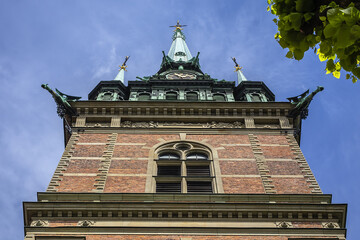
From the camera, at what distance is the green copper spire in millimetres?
41844

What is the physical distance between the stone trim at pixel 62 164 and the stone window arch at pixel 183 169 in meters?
3.26

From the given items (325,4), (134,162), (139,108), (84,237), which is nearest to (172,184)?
(134,162)

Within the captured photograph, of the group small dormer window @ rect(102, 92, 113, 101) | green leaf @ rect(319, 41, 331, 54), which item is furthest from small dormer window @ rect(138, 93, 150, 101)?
green leaf @ rect(319, 41, 331, 54)

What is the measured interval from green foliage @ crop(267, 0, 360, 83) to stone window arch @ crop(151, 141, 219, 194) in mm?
12065

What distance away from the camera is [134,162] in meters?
18.9

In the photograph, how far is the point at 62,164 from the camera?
18453 mm

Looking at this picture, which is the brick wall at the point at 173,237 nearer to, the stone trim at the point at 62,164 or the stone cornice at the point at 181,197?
the stone cornice at the point at 181,197

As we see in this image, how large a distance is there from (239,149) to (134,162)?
4.36m

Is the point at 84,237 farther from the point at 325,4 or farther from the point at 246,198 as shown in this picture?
the point at 325,4

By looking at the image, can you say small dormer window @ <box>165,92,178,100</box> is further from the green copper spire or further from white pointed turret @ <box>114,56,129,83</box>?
the green copper spire

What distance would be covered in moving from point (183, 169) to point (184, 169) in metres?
0.04

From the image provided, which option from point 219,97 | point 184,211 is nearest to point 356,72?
point 184,211

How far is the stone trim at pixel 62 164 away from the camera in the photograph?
17058 millimetres

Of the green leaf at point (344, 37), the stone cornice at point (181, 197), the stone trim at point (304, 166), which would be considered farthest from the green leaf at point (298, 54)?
the stone trim at point (304, 166)
